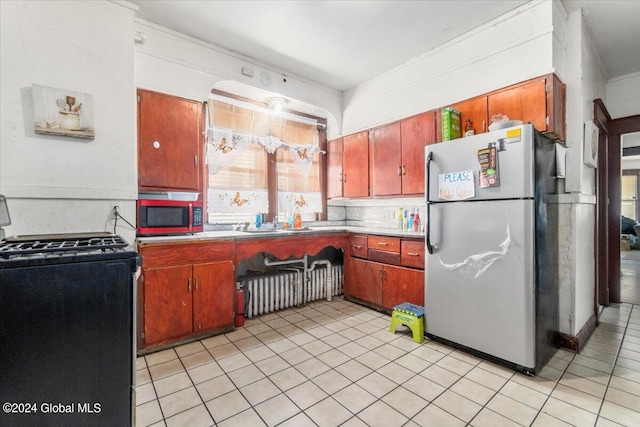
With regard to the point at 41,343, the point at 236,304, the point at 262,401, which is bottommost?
the point at 262,401

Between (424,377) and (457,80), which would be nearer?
(424,377)

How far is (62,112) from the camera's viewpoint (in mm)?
2139

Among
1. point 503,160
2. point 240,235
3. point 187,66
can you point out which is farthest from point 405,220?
point 187,66

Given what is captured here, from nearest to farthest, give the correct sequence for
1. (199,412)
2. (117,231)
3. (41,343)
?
(41,343) → (199,412) → (117,231)

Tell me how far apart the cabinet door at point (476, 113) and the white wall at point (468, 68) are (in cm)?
8

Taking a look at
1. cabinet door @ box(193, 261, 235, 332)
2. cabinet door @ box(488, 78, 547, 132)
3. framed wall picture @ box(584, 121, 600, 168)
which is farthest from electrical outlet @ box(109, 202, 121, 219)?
framed wall picture @ box(584, 121, 600, 168)

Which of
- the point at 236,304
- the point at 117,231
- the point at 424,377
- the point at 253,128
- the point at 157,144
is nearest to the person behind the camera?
the point at 424,377

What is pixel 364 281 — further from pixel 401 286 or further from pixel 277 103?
pixel 277 103

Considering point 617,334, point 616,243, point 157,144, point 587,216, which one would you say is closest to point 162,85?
point 157,144

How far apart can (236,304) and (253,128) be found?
208 centimetres

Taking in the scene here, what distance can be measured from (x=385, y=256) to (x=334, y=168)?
1.65 meters

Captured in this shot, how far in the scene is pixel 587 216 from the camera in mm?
2812

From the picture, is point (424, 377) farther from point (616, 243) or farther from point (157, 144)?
point (616, 243)

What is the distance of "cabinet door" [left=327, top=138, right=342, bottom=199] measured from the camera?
4301 mm
